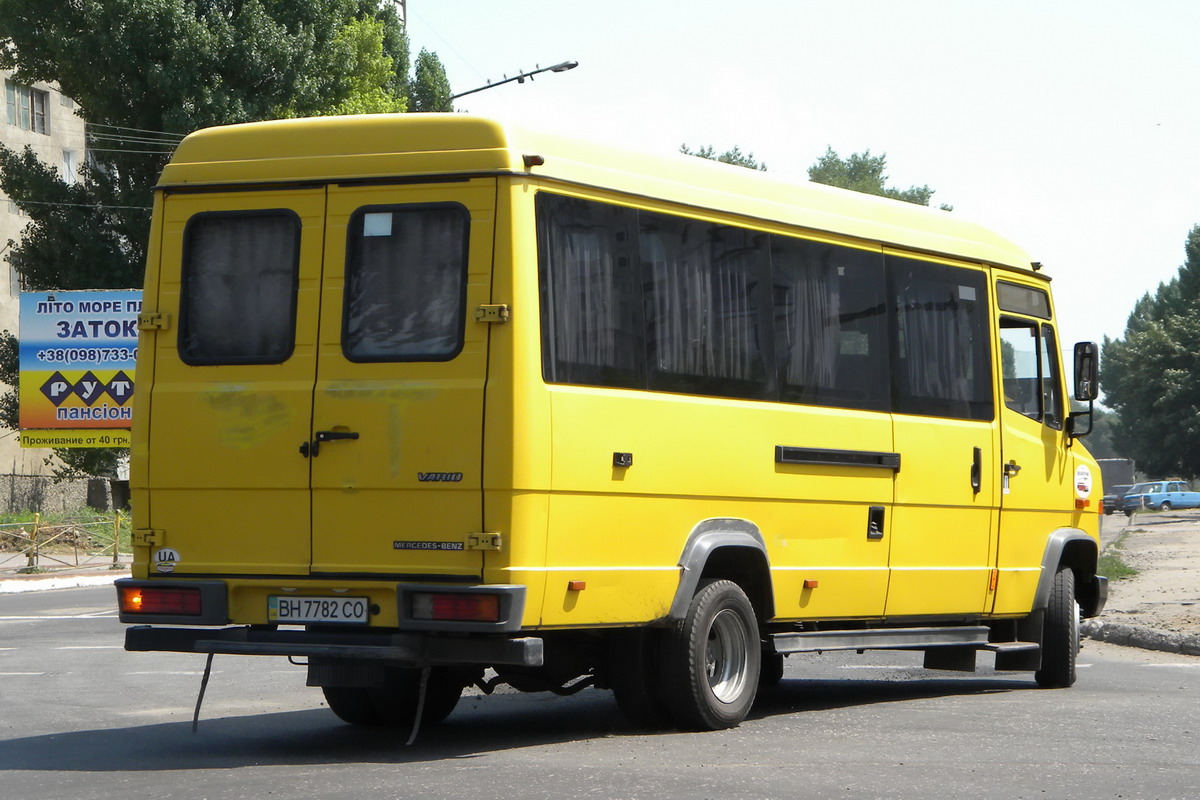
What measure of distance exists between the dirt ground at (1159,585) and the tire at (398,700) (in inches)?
350

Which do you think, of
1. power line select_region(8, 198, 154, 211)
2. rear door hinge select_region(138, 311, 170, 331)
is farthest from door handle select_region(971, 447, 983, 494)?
power line select_region(8, 198, 154, 211)

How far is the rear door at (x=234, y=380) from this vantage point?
353 inches

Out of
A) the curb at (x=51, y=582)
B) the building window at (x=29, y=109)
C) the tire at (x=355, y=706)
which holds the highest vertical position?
the building window at (x=29, y=109)

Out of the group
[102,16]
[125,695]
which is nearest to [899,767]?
[125,695]

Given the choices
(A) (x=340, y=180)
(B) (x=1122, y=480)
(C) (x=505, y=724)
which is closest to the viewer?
(A) (x=340, y=180)

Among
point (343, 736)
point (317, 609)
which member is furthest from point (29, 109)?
point (317, 609)

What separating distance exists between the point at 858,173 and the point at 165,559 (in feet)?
338

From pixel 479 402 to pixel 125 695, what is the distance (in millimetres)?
4970

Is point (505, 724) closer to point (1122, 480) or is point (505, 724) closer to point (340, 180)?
point (340, 180)

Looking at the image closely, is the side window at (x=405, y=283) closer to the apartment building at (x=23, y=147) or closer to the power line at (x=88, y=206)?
the power line at (x=88, y=206)

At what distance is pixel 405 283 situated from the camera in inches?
347

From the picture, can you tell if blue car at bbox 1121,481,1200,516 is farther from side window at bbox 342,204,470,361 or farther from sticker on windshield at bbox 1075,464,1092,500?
side window at bbox 342,204,470,361

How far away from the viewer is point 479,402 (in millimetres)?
8500

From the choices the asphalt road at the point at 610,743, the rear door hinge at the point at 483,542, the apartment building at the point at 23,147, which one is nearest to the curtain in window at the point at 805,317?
the asphalt road at the point at 610,743
